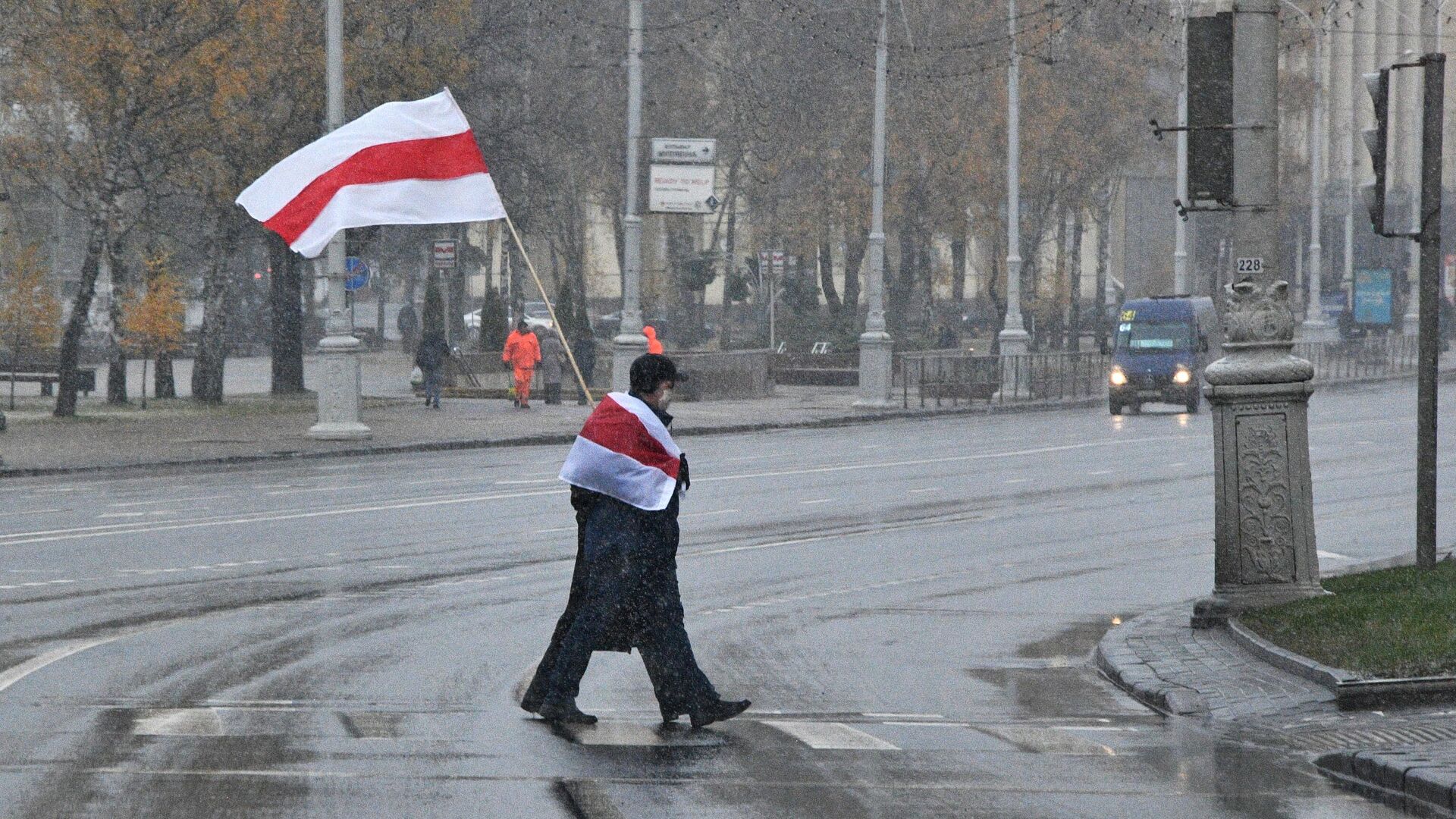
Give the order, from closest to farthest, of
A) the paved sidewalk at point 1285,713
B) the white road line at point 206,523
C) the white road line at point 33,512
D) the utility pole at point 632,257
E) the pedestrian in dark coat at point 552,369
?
1. the paved sidewalk at point 1285,713
2. the white road line at point 206,523
3. the white road line at point 33,512
4. the utility pole at point 632,257
5. the pedestrian in dark coat at point 552,369

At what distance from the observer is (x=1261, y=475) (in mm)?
12000

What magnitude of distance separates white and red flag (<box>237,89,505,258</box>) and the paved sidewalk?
10.9m

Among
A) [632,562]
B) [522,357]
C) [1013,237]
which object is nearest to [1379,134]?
[632,562]

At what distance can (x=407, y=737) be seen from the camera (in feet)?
28.6

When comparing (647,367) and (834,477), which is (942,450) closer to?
(834,477)

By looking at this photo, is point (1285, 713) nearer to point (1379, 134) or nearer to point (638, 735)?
point (638, 735)

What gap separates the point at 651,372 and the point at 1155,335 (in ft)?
113

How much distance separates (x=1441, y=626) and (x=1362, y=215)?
85.9 meters

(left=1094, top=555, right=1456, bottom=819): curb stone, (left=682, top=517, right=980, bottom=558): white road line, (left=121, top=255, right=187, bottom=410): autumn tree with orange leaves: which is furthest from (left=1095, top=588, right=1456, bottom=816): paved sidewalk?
(left=121, top=255, right=187, bottom=410): autumn tree with orange leaves

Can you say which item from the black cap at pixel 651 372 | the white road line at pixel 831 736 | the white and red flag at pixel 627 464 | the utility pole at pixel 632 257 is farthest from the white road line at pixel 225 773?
the utility pole at pixel 632 257

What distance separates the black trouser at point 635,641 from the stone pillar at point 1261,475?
4.12 metres

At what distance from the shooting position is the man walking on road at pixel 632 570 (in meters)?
9.08

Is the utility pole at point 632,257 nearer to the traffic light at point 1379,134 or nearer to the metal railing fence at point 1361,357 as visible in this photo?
the traffic light at point 1379,134

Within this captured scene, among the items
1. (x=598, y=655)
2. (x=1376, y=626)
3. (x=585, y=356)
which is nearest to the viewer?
(x=1376, y=626)
